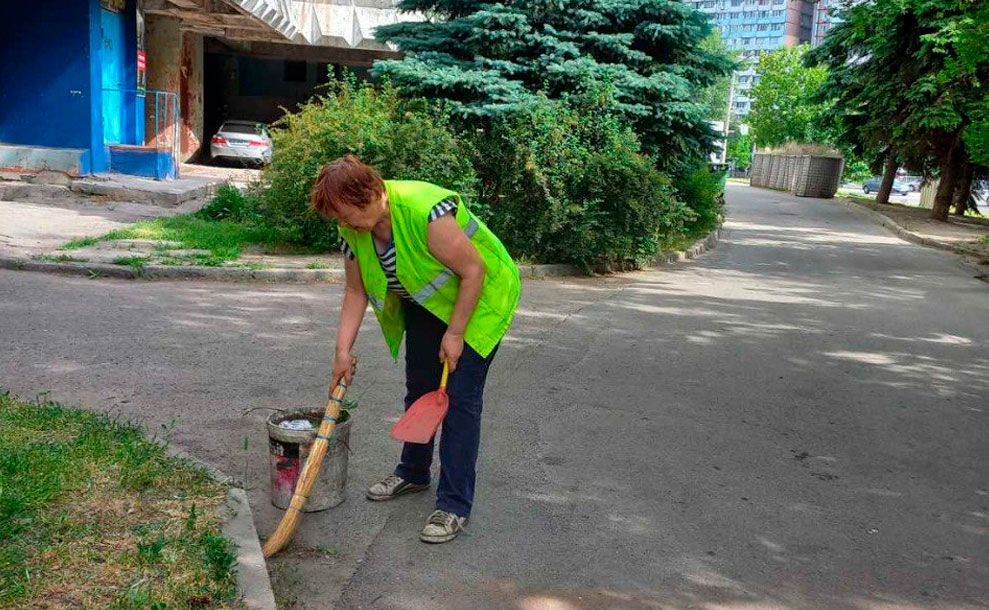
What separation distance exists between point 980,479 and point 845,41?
81.5 feet

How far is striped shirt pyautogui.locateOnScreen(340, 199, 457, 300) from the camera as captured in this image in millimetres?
3482

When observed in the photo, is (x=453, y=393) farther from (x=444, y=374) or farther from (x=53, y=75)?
(x=53, y=75)

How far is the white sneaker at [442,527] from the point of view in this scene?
381 cm

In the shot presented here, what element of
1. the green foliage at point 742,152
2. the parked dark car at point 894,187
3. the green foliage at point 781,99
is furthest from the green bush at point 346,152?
the green foliage at point 742,152

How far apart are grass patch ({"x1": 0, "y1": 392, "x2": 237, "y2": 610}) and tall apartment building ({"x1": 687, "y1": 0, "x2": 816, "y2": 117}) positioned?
6910 inches

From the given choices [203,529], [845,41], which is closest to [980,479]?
[203,529]

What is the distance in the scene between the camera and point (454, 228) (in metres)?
3.47

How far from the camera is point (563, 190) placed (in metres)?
11.1

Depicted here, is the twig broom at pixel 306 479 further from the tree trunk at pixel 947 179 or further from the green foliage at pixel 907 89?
the tree trunk at pixel 947 179

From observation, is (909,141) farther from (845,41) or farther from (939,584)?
(939,584)

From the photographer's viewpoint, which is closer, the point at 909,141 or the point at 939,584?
the point at 939,584

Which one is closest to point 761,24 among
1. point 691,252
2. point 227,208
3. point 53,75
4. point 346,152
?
point 691,252

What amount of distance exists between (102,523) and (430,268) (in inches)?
63.0

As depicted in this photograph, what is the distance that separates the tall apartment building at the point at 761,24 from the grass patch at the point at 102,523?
176 meters
